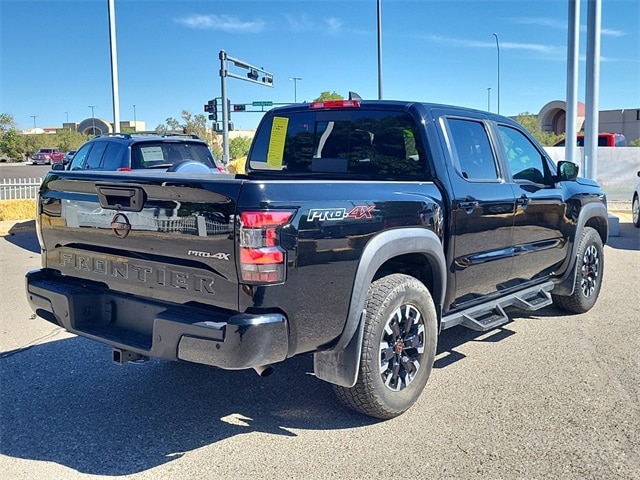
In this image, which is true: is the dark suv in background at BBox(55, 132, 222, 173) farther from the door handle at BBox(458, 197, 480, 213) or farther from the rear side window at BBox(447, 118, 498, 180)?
the door handle at BBox(458, 197, 480, 213)

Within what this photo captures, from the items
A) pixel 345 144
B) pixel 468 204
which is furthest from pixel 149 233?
pixel 468 204

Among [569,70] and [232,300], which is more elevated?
[569,70]

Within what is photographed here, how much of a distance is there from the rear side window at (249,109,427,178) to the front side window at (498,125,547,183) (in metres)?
1.13

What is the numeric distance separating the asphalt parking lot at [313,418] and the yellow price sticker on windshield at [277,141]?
1655 millimetres

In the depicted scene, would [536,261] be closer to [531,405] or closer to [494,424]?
[531,405]

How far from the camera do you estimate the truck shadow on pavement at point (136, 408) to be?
11.6 feet

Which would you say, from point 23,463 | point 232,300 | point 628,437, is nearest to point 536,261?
point 628,437

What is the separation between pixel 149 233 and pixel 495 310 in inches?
112

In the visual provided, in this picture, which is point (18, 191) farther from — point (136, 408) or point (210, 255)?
point (210, 255)

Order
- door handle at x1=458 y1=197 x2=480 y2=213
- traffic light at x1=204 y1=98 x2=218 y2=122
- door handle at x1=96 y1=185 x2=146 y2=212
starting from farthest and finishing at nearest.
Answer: traffic light at x1=204 y1=98 x2=218 y2=122 → door handle at x1=458 y1=197 x2=480 y2=213 → door handle at x1=96 y1=185 x2=146 y2=212

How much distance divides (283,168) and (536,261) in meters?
2.34

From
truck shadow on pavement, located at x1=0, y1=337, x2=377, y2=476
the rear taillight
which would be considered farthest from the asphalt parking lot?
the rear taillight

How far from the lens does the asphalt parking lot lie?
132 inches

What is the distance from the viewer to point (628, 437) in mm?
3668
